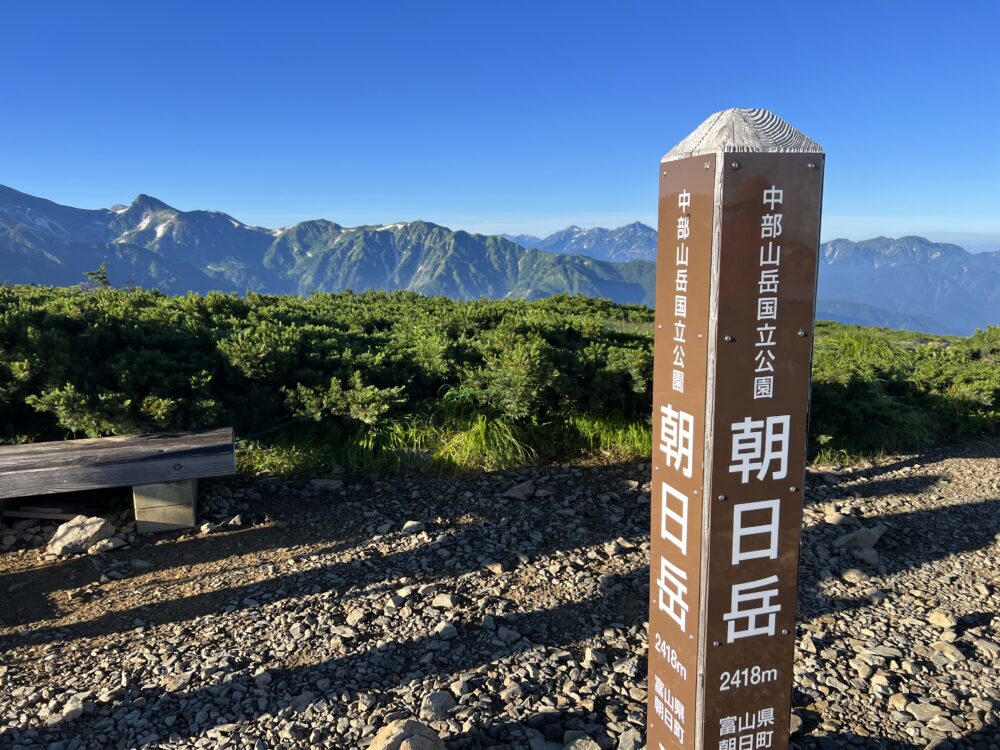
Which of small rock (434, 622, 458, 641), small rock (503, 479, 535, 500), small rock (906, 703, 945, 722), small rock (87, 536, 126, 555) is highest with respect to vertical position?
small rock (503, 479, 535, 500)

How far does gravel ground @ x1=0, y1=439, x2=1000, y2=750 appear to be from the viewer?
3287mm

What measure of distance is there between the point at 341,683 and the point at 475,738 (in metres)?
0.87

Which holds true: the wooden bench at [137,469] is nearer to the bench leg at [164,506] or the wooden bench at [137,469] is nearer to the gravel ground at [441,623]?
the bench leg at [164,506]

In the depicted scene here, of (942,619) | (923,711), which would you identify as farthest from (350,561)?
(942,619)

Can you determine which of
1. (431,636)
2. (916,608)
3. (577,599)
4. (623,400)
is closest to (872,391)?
(623,400)

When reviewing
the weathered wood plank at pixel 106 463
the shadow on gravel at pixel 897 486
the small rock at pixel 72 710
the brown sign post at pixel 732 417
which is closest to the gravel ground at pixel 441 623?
the small rock at pixel 72 710

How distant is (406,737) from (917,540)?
495cm

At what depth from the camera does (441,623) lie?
13.3 feet

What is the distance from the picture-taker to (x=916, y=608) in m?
4.52

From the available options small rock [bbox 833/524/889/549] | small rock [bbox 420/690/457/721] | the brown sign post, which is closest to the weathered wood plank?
small rock [bbox 420/690/457/721]

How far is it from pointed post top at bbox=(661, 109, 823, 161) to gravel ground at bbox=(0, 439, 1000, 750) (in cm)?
281

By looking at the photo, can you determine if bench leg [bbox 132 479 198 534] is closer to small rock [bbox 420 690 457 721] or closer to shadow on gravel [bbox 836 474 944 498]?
small rock [bbox 420 690 457 721]

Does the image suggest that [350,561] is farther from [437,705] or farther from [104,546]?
[104,546]

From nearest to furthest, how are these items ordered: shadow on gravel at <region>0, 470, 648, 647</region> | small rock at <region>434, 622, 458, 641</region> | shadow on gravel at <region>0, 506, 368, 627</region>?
small rock at <region>434, 622, 458, 641</region>, shadow on gravel at <region>0, 470, 648, 647</region>, shadow on gravel at <region>0, 506, 368, 627</region>
